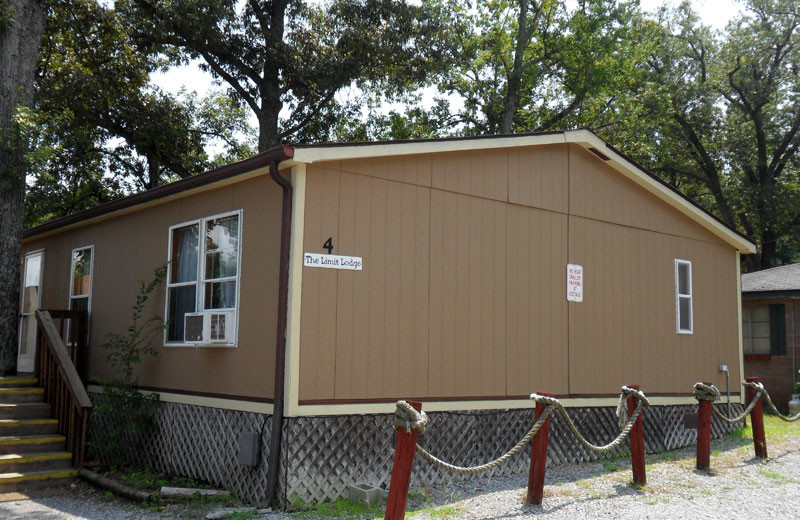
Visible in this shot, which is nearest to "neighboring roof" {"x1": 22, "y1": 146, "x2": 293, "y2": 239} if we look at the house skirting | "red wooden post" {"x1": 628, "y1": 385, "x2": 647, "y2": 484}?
the house skirting

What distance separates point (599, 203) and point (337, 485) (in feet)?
17.4

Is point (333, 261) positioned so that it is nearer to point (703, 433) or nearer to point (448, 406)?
point (448, 406)

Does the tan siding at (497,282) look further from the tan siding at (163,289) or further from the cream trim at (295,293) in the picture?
the tan siding at (163,289)

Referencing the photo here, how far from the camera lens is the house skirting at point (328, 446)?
258 inches

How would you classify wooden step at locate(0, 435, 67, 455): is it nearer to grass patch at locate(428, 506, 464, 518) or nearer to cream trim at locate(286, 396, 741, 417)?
cream trim at locate(286, 396, 741, 417)

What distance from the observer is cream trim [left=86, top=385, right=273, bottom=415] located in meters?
6.84

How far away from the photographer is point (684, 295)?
10.8 metres

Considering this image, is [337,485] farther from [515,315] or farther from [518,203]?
[518,203]

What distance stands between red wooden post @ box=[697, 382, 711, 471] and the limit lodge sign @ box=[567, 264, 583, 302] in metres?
1.94

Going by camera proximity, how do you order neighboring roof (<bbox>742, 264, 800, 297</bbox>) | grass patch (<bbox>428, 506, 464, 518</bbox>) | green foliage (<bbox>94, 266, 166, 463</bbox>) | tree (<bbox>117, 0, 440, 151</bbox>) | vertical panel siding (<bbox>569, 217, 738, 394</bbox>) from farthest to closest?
tree (<bbox>117, 0, 440, 151</bbox>)
neighboring roof (<bbox>742, 264, 800, 297</bbox>)
vertical panel siding (<bbox>569, 217, 738, 394</bbox>)
green foliage (<bbox>94, 266, 166, 463</bbox>)
grass patch (<bbox>428, 506, 464, 518</bbox>)

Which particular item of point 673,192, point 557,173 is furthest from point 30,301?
point 673,192

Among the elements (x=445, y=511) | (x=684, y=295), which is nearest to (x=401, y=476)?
(x=445, y=511)

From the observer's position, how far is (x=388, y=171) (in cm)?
745

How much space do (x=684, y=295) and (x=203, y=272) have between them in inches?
274
